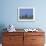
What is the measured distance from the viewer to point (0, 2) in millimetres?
4184

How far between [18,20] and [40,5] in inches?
34.9

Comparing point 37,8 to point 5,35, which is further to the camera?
point 37,8

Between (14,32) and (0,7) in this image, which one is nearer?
(14,32)

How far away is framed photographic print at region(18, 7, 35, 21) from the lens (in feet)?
13.7

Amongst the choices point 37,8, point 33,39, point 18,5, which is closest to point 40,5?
point 37,8

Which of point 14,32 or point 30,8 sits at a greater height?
point 30,8

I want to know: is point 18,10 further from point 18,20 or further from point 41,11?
point 41,11

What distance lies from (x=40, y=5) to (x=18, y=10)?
0.75 metres

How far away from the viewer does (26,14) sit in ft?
13.7

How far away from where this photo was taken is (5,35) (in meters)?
3.71

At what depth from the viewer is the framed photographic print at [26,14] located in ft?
13.7

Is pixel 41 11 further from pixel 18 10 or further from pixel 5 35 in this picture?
pixel 5 35

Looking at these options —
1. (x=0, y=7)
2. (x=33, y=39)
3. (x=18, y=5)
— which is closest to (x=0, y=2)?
(x=0, y=7)

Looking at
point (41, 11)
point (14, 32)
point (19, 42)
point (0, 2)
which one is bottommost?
point (19, 42)
